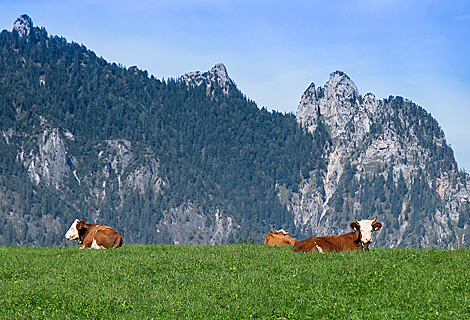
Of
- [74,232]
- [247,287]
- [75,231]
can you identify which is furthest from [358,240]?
[74,232]

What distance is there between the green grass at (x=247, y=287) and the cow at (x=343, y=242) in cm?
158

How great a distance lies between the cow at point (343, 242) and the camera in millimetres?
28047

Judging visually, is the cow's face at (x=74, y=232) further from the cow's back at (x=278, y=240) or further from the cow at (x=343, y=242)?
the cow at (x=343, y=242)

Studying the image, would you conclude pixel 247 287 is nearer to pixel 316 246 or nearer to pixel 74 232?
pixel 316 246

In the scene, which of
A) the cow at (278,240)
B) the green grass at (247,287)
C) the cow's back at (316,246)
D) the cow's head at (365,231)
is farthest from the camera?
the cow at (278,240)

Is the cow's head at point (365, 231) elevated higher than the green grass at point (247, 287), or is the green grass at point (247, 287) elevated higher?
the cow's head at point (365, 231)

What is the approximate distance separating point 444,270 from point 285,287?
205 inches

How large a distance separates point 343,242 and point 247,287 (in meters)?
9.48

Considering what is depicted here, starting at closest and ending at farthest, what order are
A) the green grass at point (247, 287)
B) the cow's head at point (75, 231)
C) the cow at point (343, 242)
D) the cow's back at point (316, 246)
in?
the green grass at point (247, 287) < the cow's back at point (316, 246) < the cow at point (343, 242) < the cow's head at point (75, 231)

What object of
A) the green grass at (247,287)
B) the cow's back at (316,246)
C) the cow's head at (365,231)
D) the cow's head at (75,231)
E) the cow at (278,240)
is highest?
the cow's head at (365,231)

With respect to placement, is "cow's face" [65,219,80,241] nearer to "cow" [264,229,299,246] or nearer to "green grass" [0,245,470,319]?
"cow" [264,229,299,246]

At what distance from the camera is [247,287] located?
20.6 metres

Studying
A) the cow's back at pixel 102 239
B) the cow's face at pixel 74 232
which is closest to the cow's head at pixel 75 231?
the cow's face at pixel 74 232

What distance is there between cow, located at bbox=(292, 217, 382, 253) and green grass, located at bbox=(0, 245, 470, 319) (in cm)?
158
